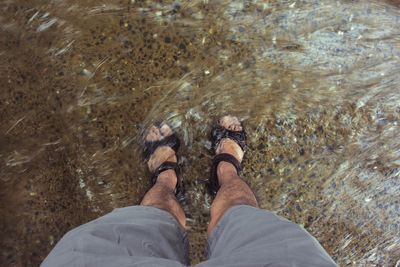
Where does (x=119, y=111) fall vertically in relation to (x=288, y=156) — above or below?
above

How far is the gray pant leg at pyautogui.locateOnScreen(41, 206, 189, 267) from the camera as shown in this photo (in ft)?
5.46

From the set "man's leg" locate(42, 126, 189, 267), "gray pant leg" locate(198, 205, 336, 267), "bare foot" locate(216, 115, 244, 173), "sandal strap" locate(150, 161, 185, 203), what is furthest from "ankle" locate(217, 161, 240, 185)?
"gray pant leg" locate(198, 205, 336, 267)

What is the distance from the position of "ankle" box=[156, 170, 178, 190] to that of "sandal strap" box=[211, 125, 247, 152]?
16.9 inches

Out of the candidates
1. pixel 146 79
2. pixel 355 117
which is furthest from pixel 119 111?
pixel 355 117

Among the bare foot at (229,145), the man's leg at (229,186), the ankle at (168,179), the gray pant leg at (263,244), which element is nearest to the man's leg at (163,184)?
the ankle at (168,179)

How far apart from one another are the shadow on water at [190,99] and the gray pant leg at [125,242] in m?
0.95

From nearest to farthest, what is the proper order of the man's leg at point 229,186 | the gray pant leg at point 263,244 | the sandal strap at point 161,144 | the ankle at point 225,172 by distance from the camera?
the gray pant leg at point 263,244 < the man's leg at point 229,186 < the ankle at point 225,172 < the sandal strap at point 161,144

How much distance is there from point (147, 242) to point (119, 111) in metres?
1.39

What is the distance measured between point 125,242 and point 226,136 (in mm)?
1392

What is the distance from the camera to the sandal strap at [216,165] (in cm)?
295

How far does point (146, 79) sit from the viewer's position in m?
3.00

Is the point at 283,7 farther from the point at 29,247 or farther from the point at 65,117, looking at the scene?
the point at 29,247

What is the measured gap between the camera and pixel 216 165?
299cm

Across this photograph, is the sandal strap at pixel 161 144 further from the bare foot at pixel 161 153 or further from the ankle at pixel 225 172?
the ankle at pixel 225 172
